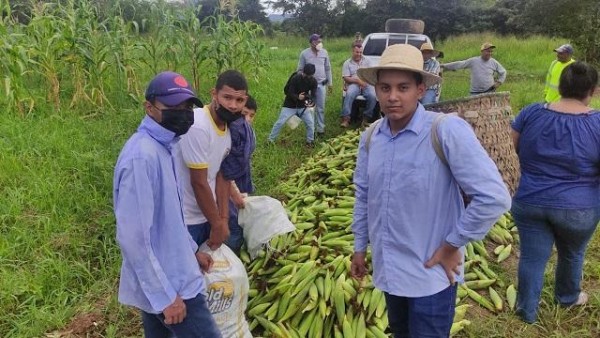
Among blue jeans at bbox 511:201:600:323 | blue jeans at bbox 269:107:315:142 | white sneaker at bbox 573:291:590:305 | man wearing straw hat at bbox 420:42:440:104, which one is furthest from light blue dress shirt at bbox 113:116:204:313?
man wearing straw hat at bbox 420:42:440:104

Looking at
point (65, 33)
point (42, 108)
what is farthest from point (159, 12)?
point (42, 108)

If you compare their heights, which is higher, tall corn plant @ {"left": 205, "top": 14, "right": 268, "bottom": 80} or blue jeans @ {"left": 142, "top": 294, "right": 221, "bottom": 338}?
tall corn plant @ {"left": 205, "top": 14, "right": 268, "bottom": 80}

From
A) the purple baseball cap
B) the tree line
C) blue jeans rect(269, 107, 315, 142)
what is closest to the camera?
the purple baseball cap

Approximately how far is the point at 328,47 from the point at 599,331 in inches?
910

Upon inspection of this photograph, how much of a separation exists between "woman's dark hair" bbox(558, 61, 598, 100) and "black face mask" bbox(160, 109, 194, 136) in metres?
2.40

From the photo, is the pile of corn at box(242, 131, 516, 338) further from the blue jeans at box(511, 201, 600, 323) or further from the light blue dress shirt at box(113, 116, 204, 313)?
the light blue dress shirt at box(113, 116, 204, 313)

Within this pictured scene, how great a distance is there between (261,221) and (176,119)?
1485 mm

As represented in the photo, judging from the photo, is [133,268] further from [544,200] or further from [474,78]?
[474,78]

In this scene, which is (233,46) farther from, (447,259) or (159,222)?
(447,259)

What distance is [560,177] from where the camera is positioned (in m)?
3.05

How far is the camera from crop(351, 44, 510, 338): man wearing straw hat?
1821mm

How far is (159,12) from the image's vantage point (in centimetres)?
791

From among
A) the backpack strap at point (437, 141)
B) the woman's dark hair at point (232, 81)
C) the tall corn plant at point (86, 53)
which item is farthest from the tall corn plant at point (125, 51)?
the backpack strap at point (437, 141)

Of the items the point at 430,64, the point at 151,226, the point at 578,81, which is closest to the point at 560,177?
the point at 578,81
